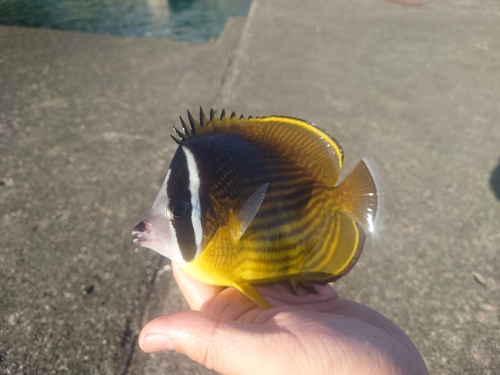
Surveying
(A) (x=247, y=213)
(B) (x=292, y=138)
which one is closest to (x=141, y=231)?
(A) (x=247, y=213)

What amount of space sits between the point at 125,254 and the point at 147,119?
1.47m

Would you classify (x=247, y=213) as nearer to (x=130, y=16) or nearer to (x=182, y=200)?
(x=182, y=200)

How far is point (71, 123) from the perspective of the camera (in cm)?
329

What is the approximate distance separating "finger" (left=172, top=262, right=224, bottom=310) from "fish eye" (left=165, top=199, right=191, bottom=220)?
451 millimetres

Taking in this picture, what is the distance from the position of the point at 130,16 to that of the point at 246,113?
3346 mm

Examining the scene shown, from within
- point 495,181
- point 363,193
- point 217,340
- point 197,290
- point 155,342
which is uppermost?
point 363,193

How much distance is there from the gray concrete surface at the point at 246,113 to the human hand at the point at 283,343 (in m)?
0.68

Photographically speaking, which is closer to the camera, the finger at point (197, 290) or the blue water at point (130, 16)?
the finger at point (197, 290)

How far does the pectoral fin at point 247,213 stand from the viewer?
132 cm

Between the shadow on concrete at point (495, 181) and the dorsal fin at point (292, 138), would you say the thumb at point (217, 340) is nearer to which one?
the dorsal fin at point (292, 138)

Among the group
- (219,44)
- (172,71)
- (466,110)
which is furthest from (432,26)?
(172,71)

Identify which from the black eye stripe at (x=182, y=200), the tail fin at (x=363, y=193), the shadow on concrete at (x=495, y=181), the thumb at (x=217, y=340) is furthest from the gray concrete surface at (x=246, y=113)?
the black eye stripe at (x=182, y=200)

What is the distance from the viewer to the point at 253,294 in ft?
4.73

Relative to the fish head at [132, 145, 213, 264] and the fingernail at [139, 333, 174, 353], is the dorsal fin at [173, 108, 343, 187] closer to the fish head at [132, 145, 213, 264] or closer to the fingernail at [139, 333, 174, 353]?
the fish head at [132, 145, 213, 264]
